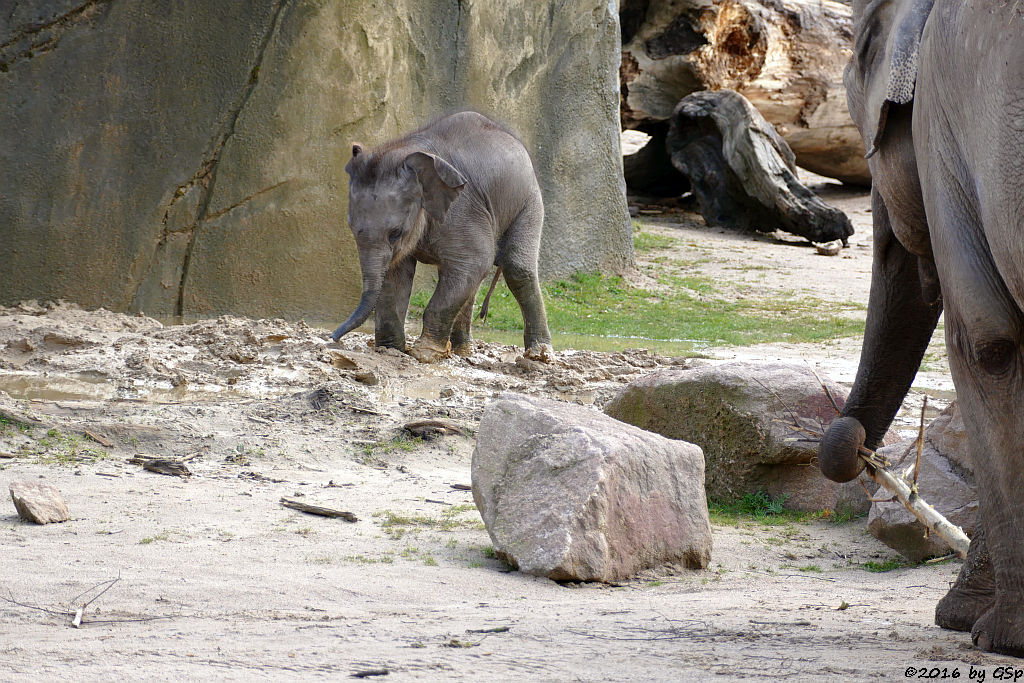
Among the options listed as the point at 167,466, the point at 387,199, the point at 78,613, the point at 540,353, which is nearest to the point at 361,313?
the point at 387,199

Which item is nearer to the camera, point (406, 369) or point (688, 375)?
point (688, 375)

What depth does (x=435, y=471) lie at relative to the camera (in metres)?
5.42

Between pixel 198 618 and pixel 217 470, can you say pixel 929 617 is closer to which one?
pixel 198 618

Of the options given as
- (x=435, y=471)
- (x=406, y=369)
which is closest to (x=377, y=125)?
(x=406, y=369)

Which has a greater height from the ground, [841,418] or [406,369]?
[841,418]

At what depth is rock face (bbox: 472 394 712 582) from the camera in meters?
3.69

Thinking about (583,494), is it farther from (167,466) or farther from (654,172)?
(654,172)

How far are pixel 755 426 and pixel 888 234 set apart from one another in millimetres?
1893

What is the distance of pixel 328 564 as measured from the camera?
3.68 meters

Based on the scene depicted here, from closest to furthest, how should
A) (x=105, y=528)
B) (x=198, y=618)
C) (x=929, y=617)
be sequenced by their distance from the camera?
1. (x=198, y=618)
2. (x=929, y=617)
3. (x=105, y=528)

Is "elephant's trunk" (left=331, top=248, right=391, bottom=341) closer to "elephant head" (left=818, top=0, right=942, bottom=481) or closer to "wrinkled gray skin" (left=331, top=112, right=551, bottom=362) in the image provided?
"wrinkled gray skin" (left=331, top=112, right=551, bottom=362)

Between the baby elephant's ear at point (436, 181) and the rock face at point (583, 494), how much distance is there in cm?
430

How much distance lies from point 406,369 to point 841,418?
4802 mm

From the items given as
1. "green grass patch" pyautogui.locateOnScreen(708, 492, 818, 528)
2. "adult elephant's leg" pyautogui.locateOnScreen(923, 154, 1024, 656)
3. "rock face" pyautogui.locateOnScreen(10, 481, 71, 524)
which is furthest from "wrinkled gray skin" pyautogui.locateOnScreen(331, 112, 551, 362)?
"adult elephant's leg" pyautogui.locateOnScreen(923, 154, 1024, 656)
